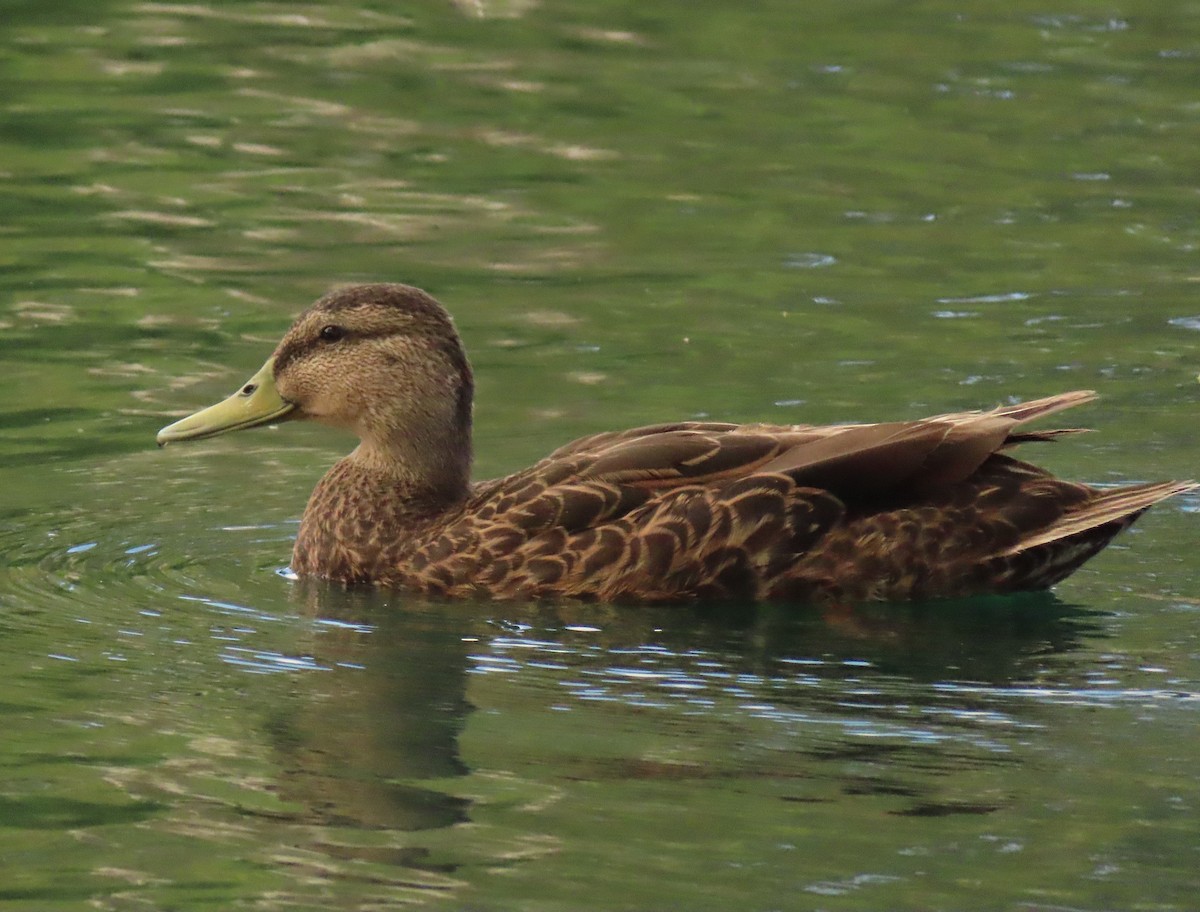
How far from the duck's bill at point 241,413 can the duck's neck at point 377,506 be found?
35cm

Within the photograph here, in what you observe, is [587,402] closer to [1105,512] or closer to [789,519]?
[789,519]

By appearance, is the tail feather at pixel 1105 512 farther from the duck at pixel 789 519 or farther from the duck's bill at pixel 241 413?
the duck's bill at pixel 241 413

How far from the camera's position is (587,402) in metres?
11.7

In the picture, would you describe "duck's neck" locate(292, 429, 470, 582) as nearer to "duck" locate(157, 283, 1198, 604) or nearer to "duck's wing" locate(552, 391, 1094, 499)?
"duck" locate(157, 283, 1198, 604)

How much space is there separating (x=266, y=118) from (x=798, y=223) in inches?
186

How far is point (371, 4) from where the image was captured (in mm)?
21125

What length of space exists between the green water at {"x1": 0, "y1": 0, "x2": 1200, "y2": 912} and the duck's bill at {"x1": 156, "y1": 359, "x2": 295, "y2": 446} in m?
0.50

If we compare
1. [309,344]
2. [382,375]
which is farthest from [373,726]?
[309,344]

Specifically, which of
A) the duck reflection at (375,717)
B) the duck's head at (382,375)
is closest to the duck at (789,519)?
the duck reflection at (375,717)

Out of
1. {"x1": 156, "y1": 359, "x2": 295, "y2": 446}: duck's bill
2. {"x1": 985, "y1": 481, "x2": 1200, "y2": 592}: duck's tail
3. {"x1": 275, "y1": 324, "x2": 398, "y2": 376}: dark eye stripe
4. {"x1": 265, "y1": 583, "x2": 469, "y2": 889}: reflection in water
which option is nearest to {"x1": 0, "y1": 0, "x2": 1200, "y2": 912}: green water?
{"x1": 265, "y1": 583, "x2": 469, "y2": 889}: reflection in water

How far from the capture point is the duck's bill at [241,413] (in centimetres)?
978

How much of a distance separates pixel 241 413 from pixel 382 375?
1.92ft

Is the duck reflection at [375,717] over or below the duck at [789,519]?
below

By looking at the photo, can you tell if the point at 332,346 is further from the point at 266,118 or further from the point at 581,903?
the point at 266,118
